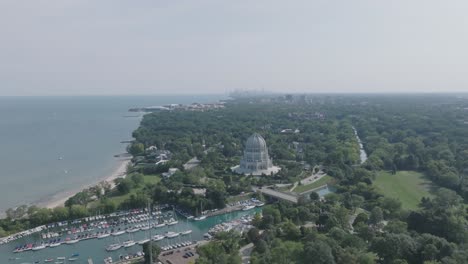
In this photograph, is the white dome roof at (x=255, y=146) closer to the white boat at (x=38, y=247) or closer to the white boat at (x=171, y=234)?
the white boat at (x=171, y=234)

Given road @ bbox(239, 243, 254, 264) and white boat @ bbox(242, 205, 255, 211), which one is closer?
road @ bbox(239, 243, 254, 264)

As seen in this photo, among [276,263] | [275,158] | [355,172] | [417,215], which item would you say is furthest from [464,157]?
[276,263]

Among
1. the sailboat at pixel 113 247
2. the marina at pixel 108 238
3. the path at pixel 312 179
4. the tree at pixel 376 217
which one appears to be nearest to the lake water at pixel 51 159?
the marina at pixel 108 238

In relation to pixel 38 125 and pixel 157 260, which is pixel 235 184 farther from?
pixel 38 125

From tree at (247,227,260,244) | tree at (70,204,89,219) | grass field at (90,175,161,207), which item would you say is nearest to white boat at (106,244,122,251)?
tree at (70,204,89,219)

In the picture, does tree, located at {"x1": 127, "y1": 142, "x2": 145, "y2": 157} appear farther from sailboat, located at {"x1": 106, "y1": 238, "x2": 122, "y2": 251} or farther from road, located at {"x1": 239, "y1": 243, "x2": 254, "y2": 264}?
road, located at {"x1": 239, "y1": 243, "x2": 254, "y2": 264}

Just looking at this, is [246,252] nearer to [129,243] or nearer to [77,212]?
[129,243]
